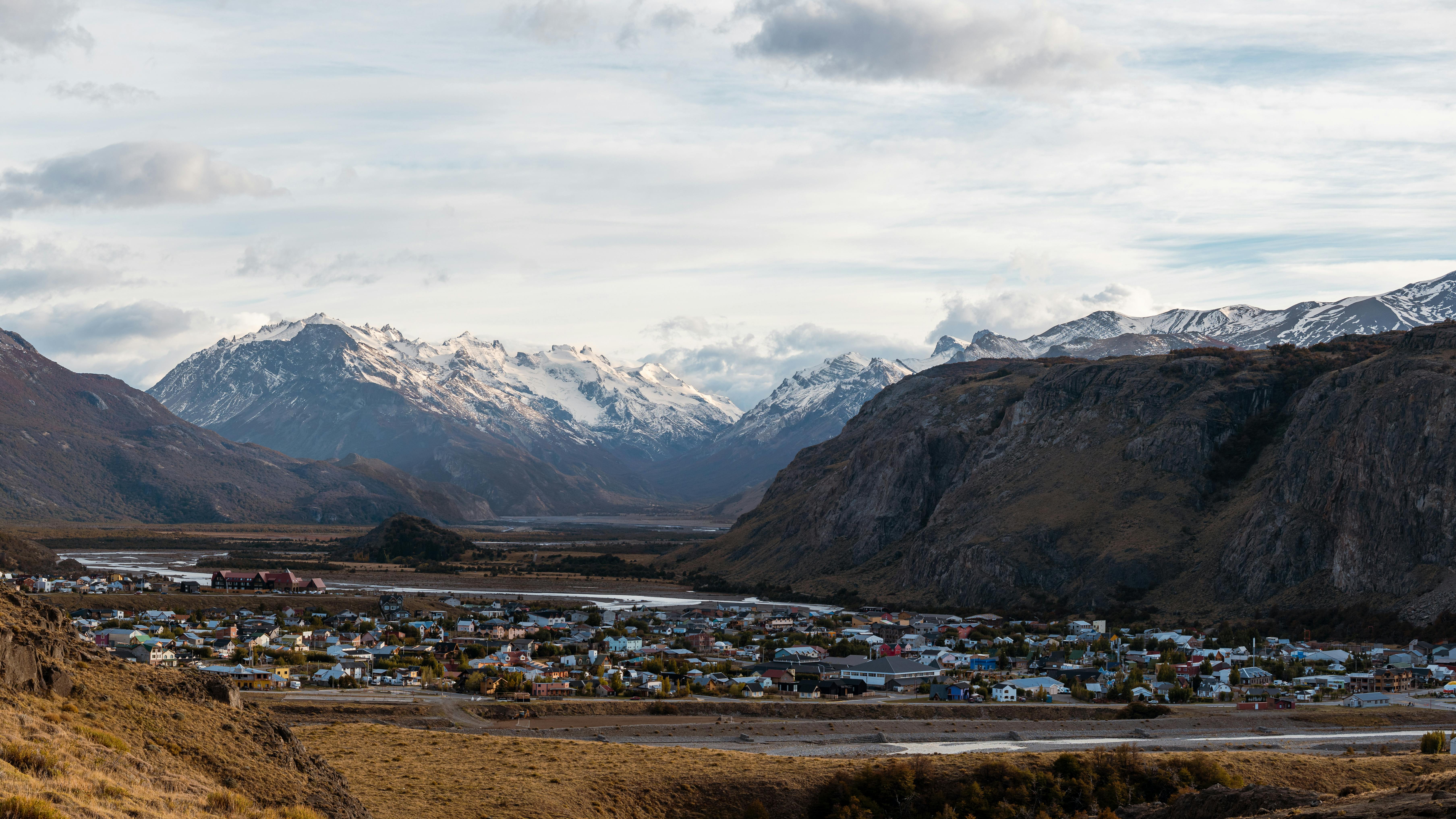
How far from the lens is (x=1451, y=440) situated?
123m

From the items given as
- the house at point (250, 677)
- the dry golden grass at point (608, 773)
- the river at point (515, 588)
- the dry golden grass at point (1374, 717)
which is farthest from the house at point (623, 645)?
the dry golden grass at point (1374, 717)

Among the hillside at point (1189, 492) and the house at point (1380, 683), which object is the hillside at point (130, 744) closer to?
the house at point (1380, 683)

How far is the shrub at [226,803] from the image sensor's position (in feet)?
81.6

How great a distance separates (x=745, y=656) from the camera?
340 ft

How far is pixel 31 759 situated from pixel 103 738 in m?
3.35

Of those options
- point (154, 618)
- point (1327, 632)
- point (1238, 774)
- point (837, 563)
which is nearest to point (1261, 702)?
point (1238, 774)

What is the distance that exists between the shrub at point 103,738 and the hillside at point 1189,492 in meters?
114

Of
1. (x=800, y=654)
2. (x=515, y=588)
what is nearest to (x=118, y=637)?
(x=800, y=654)

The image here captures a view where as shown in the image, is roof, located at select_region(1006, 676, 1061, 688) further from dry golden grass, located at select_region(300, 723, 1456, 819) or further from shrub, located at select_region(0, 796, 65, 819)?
shrub, located at select_region(0, 796, 65, 819)

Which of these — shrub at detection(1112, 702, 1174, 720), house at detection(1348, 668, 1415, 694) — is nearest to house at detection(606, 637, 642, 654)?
shrub at detection(1112, 702, 1174, 720)

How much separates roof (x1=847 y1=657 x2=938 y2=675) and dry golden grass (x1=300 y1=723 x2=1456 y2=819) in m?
35.2

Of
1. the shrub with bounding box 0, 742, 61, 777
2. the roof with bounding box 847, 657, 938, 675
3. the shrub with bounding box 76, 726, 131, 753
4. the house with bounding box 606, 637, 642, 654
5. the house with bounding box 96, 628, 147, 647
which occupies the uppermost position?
the shrub with bounding box 0, 742, 61, 777

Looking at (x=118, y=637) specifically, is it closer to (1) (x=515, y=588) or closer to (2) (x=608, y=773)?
(2) (x=608, y=773)

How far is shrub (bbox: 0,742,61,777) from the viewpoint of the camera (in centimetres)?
2225
